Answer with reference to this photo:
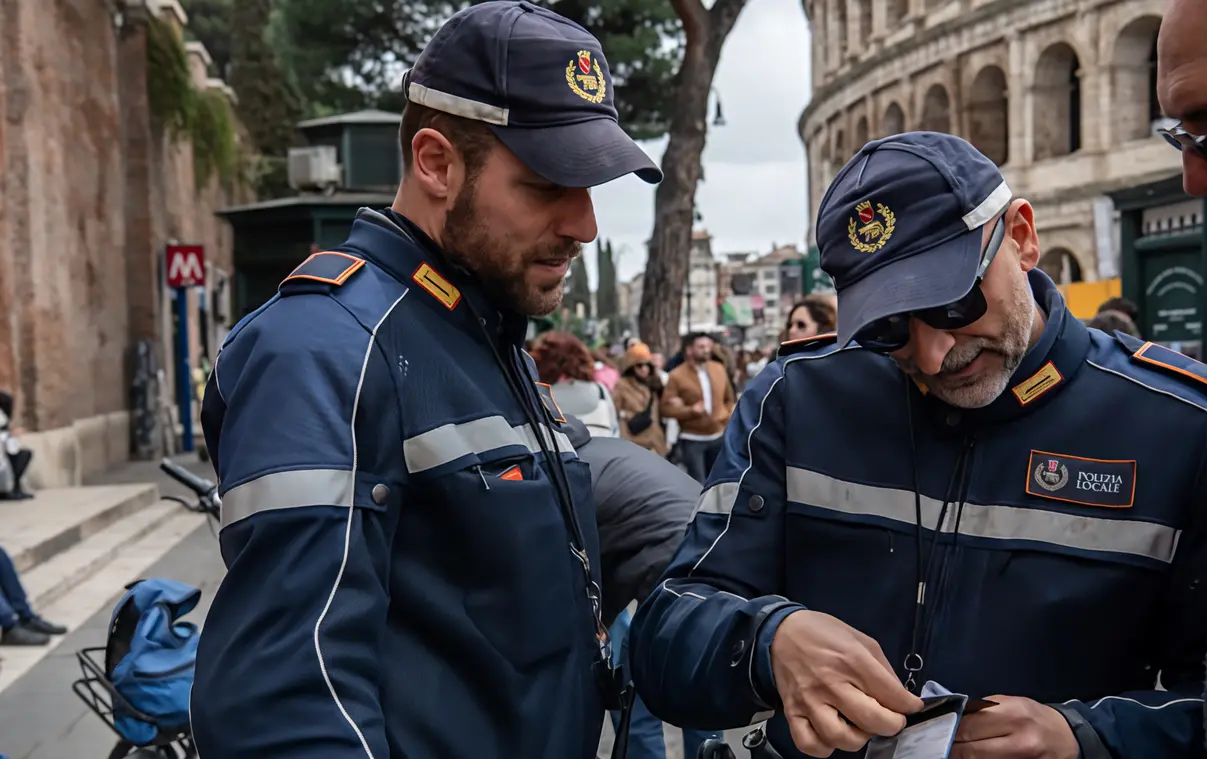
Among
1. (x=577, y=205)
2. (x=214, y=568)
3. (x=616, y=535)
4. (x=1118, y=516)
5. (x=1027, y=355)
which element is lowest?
(x=214, y=568)

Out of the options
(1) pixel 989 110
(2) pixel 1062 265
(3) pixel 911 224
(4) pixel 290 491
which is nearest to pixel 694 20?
(3) pixel 911 224

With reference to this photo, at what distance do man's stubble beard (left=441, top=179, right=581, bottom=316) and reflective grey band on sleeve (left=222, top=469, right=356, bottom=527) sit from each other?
48 cm

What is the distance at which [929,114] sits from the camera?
36.8 metres

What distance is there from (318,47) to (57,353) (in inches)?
435

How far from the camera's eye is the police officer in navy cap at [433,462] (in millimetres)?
1563

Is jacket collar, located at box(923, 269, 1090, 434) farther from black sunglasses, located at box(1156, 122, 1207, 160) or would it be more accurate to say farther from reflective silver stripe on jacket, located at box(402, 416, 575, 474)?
reflective silver stripe on jacket, located at box(402, 416, 575, 474)

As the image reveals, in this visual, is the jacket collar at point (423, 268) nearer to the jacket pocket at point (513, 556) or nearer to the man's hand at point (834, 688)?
the jacket pocket at point (513, 556)

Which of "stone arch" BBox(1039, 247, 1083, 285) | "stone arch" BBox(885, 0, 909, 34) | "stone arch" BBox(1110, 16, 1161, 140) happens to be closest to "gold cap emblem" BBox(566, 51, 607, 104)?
"stone arch" BBox(1110, 16, 1161, 140)

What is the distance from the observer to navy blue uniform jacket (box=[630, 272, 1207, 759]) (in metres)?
1.87

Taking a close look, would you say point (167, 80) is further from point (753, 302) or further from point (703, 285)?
point (703, 285)

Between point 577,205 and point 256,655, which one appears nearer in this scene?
point 256,655

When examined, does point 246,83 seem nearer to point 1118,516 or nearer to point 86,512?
point 86,512

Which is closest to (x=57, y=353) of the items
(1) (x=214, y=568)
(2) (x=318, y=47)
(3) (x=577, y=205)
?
(1) (x=214, y=568)

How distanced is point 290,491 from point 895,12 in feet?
135
